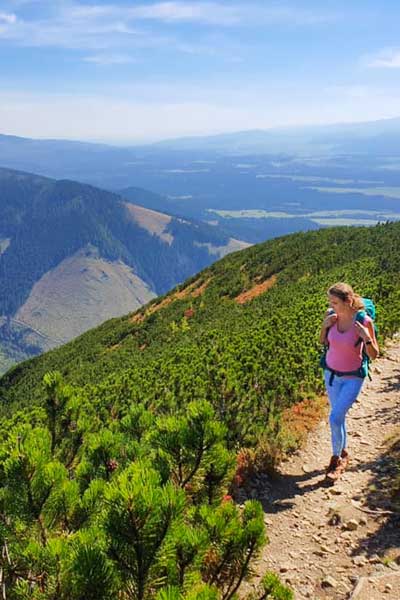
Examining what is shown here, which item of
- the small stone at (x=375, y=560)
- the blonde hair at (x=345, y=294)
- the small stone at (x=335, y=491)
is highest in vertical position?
the blonde hair at (x=345, y=294)

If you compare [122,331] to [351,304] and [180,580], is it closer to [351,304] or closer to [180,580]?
[351,304]

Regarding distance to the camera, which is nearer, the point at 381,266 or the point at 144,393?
the point at 144,393

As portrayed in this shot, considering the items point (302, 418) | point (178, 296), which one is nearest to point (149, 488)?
point (302, 418)

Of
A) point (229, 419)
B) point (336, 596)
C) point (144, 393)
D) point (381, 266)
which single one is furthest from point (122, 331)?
point (336, 596)

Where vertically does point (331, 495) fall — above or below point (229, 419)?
below

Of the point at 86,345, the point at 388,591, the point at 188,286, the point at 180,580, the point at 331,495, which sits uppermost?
the point at 180,580

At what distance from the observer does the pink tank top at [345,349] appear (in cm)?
638

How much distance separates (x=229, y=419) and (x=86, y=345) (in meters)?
42.9

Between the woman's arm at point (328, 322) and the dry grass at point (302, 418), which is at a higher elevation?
the woman's arm at point (328, 322)

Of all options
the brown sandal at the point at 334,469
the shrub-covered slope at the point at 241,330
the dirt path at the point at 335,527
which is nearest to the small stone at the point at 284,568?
the dirt path at the point at 335,527

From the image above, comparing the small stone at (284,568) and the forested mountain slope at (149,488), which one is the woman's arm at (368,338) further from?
the small stone at (284,568)

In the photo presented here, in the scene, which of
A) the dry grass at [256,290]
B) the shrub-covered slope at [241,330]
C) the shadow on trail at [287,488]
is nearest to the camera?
the shadow on trail at [287,488]

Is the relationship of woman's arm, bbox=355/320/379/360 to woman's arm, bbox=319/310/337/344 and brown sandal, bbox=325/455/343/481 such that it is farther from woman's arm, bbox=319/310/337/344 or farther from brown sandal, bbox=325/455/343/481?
brown sandal, bbox=325/455/343/481

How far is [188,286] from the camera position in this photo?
2221 inches
